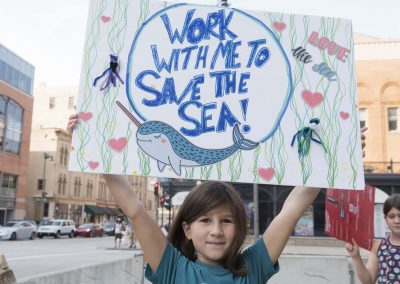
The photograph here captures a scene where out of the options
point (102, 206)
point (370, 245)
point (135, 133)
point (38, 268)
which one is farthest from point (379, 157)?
point (102, 206)

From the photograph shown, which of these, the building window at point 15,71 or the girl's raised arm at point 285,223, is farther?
the building window at point 15,71

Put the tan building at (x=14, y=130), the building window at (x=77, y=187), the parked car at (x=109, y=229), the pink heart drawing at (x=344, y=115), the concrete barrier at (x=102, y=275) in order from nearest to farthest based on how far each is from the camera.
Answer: the pink heart drawing at (x=344, y=115)
the concrete barrier at (x=102, y=275)
the tan building at (x=14, y=130)
the parked car at (x=109, y=229)
the building window at (x=77, y=187)

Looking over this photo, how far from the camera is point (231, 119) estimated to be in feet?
8.54

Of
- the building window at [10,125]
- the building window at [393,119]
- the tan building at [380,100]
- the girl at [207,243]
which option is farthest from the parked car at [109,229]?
the girl at [207,243]

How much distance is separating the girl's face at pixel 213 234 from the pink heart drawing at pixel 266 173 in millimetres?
365

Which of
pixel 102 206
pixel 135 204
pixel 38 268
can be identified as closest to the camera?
pixel 135 204

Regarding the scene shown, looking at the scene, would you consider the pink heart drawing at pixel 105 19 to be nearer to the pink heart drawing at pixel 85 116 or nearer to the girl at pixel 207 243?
the pink heart drawing at pixel 85 116

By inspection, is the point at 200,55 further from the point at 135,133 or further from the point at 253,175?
the point at 253,175

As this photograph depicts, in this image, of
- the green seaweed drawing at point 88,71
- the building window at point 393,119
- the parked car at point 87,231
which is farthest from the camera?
the parked car at point 87,231

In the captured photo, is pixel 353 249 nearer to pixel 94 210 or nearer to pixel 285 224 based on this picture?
pixel 285 224

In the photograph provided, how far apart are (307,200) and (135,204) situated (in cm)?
93

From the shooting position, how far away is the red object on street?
11.3ft

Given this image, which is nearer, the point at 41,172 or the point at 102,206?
the point at 41,172

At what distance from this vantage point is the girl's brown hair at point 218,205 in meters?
2.23
